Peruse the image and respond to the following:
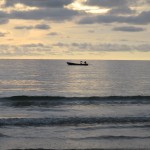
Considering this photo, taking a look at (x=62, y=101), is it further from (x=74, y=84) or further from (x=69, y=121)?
(x=74, y=84)

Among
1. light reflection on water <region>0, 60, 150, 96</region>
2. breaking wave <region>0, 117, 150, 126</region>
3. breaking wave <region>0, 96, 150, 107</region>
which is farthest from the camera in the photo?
light reflection on water <region>0, 60, 150, 96</region>

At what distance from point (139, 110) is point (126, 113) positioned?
2.44m

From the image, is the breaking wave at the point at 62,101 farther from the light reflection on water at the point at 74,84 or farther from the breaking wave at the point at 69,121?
the breaking wave at the point at 69,121

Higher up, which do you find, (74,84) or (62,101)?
(62,101)

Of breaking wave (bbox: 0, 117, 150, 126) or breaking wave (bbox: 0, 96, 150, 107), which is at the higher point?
breaking wave (bbox: 0, 117, 150, 126)

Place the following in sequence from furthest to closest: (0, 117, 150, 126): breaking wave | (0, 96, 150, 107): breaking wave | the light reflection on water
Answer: the light reflection on water
(0, 96, 150, 107): breaking wave
(0, 117, 150, 126): breaking wave

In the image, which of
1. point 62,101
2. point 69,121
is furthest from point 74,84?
point 69,121

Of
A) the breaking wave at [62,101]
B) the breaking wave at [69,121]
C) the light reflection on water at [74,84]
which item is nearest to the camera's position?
the breaking wave at [69,121]

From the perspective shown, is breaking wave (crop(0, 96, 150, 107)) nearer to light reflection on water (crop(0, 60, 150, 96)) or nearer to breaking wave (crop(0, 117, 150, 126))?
light reflection on water (crop(0, 60, 150, 96))

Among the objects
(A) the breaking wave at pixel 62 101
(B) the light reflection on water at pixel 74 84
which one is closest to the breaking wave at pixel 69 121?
(A) the breaking wave at pixel 62 101

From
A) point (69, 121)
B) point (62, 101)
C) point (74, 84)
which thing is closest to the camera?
point (69, 121)

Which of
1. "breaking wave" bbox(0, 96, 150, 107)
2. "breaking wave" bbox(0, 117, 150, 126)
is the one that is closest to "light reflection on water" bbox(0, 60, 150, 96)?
"breaking wave" bbox(0, 96, 150, 107)

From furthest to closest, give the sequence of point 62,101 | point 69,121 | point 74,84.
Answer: point 74,84, point 62,101, point 69,121

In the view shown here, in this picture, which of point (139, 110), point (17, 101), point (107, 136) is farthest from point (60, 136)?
point (17, 101)
